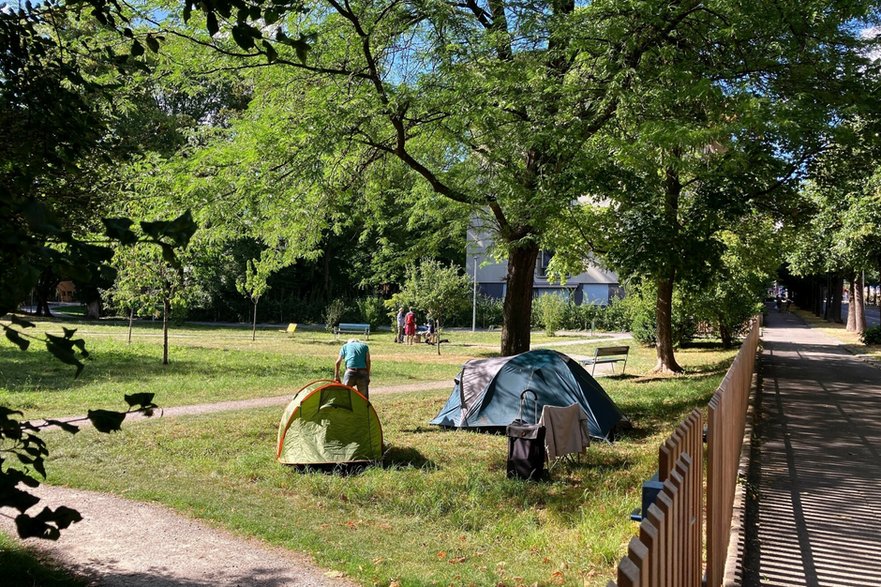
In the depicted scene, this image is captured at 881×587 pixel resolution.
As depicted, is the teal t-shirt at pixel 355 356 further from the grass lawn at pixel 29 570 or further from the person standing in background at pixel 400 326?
the person standing in background at pixel 400 326

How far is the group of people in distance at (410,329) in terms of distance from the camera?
3191 cm

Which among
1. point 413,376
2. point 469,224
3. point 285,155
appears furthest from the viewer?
point 413,376

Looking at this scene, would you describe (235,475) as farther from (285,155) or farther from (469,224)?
(469,224)

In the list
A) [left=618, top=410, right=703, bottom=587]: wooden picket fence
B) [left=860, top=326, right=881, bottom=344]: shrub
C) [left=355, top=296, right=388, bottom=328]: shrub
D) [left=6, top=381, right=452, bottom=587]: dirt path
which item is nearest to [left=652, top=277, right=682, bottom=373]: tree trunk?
[left=6, top=381, right=452, bottom=587]: dirt path

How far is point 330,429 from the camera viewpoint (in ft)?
29.4

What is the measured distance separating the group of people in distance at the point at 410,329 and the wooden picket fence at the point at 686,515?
86.0 feet

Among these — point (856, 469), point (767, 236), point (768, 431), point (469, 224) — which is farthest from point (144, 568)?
point (767, 236)

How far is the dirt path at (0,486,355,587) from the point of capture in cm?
535

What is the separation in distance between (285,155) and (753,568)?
26.0 feet

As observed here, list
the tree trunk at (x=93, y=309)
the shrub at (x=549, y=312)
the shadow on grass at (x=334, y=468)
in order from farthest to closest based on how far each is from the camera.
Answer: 1. the tree trunk at (x=93, y=309)
2. the shrub at (x=549, y=312)
3. the shadow on grass at (x=334, y=468)

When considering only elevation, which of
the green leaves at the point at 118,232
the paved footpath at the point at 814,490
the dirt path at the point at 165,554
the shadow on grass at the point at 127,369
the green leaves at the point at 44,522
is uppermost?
the green leaves at the point at 118,232

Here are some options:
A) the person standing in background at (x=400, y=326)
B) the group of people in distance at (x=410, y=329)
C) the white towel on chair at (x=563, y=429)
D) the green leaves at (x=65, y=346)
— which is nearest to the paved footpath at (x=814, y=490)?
the white towel on chair at (x=563, y=429)

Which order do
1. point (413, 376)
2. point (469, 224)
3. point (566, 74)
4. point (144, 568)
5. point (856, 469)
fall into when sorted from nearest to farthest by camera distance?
point (144, 568) → point (856, 469) → point (566, 74) → point (469, 224) → point (413, 376)

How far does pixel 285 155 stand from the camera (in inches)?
402
